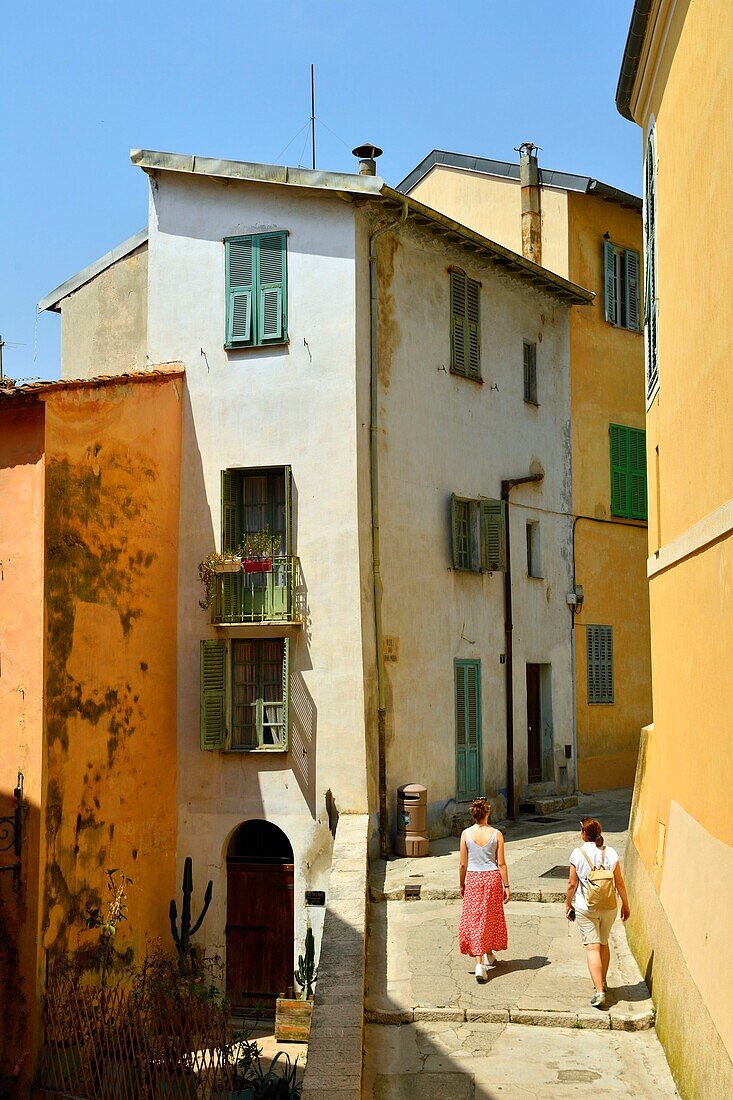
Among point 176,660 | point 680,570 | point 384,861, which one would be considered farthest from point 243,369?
point 680,570

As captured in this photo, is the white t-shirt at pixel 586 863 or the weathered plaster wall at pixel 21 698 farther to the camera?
the weathered plaster wall at pixel 21 698

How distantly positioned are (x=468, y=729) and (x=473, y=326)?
20.5 feet

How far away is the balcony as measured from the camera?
16.8 metres

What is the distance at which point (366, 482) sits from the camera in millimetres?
16906

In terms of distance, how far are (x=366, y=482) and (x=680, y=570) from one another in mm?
7430

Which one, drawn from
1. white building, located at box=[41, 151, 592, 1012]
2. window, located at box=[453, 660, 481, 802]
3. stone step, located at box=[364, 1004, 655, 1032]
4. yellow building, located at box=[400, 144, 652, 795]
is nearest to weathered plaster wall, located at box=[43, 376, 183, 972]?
white building, located at box=[41, 151, 592, 1012]

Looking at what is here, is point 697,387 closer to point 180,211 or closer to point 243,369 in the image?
point 243,369

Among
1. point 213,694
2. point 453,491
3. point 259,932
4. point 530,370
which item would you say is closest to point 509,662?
point 453,491

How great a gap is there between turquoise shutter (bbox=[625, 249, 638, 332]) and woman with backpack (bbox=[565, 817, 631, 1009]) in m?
14.6

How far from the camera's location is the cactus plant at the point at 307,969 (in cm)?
1540

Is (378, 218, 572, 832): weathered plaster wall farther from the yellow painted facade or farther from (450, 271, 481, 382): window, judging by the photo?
the yellow painted facade

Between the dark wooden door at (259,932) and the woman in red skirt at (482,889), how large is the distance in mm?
5964

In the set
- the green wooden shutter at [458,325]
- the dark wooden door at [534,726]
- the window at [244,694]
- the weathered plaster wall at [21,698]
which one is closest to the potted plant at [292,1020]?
the weathered plaster wall at [21,698]

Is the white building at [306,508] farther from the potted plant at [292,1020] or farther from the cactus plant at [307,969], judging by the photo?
the potted plant at [292,1020]
